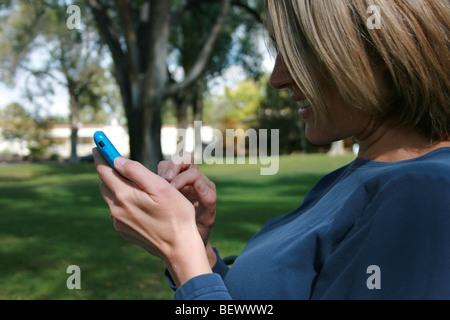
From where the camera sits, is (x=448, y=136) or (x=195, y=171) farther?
(x=195, y=171)

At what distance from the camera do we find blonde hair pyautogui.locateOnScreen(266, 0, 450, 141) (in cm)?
112

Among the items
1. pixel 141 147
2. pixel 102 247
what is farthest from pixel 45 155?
pixel 102 247

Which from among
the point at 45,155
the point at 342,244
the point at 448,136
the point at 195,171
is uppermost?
the point at 448,136

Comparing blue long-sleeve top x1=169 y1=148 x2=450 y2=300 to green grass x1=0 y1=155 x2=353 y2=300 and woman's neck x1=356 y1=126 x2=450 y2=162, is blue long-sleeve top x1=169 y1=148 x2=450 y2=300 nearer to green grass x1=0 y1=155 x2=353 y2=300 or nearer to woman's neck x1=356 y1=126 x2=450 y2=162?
woman's neck x1=356 y1=126 x2=450 y2=162

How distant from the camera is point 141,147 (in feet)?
40.2

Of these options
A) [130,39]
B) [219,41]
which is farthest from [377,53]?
[219,41]

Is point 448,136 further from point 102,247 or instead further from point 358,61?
point 102,247

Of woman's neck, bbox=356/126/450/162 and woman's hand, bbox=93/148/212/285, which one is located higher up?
woman's neck, bbox=356/126/450/162

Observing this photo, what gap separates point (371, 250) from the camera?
989 mm

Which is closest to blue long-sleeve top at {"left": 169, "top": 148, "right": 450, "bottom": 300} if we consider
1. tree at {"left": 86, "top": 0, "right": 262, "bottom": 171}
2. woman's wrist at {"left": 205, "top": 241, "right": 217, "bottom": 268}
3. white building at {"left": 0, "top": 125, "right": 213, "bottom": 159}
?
Answer: woman's wrist at {"left": 205, "top": 241, "right": 217, "bottom": 268}

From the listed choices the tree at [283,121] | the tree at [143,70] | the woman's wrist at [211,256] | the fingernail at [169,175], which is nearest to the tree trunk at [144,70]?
the tree at [143,70]

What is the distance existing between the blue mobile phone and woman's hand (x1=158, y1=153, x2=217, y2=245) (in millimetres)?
316

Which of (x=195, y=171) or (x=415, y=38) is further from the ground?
(x=415, y=38)

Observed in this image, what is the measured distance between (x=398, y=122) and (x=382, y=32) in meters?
0.28
